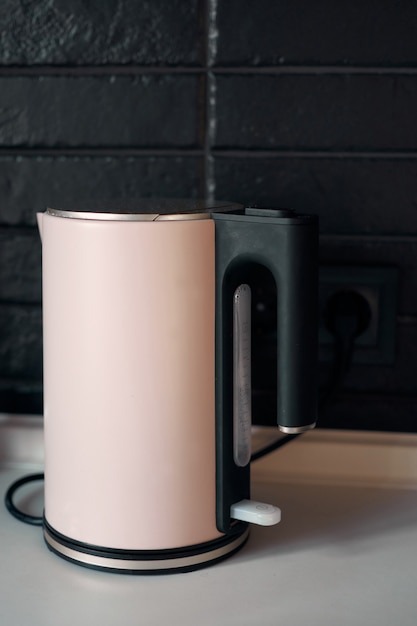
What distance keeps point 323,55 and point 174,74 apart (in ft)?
0.46

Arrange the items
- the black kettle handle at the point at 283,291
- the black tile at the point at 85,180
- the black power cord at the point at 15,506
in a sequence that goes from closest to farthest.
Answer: the black kettle handle at the point at 283,291 → the black power cord at the point at 15,506 → the black tile at the point at 85,180

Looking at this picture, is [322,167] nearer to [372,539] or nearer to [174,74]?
[174,74]

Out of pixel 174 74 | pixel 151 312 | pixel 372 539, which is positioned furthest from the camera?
pixel 174 74

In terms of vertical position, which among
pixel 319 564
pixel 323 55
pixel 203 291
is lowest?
pixel 319 564

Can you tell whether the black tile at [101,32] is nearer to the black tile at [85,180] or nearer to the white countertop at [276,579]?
the black tile at [85,180]

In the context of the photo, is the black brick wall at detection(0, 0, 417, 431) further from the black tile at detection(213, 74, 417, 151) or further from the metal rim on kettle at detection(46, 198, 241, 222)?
the metal rim on kettle at detection(46, 198, 241, 222)

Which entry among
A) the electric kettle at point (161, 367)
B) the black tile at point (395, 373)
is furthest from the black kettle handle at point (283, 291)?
the black tile at point (395, 373)

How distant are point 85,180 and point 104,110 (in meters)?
0.07

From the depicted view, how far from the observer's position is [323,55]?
82cm

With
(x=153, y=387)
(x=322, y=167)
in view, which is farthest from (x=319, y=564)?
(x=322, y=167)

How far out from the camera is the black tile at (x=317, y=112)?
825 millimetres

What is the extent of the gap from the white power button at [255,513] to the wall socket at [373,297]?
0.22 m

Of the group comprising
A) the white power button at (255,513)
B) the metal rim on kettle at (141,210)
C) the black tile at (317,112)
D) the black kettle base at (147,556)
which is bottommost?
the black kettle base at (147,556)

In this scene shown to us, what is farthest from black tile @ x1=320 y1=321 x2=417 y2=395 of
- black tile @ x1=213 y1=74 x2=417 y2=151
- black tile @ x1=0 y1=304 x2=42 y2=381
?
black tile @ x1=0 y1=304 x2=42 y2=381
